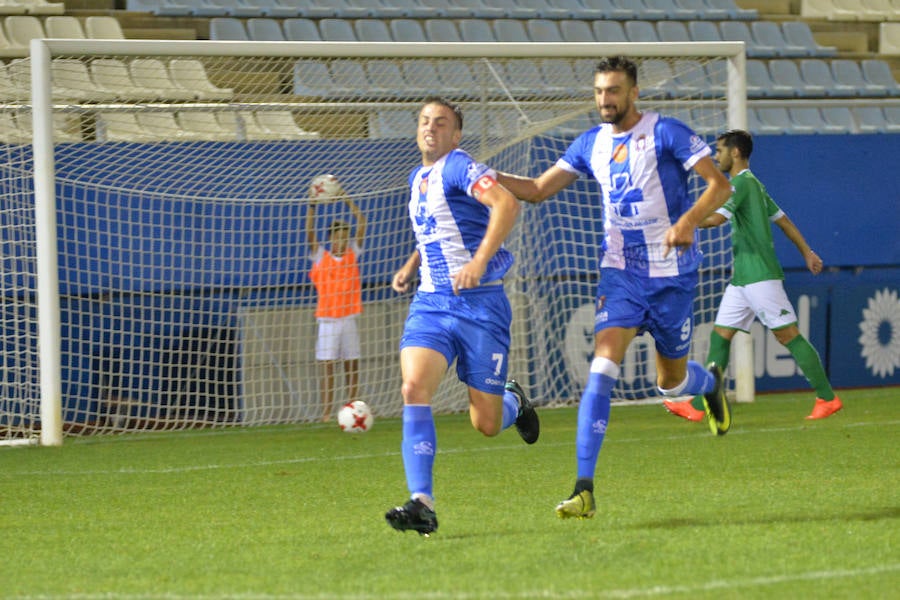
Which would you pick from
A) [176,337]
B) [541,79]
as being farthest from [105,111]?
[541,79]

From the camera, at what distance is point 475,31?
54.2 feet

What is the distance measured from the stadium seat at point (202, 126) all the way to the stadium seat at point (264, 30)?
135 inches

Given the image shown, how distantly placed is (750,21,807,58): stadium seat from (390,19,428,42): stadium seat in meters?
4.74

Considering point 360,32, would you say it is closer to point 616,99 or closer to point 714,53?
point 714,53

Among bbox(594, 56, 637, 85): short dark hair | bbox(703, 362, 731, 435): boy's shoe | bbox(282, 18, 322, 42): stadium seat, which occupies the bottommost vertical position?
bbox(703, 362, 731, 435): boy's shoe

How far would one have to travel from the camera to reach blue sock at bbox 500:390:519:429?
686cm

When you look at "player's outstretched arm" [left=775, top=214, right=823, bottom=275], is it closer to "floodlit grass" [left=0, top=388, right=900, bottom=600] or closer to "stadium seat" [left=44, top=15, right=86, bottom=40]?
"floodlit grass" [left=0, top=388, right=900, bottom=600]

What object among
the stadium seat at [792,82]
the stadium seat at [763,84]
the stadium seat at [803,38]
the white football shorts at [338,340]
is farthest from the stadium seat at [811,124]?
the white football shorts at [338,340]

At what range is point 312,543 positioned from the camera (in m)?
5.87

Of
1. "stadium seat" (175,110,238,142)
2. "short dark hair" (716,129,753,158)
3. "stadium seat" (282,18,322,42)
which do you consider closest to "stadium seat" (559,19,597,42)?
"stadium seat" (282,18,322,42)

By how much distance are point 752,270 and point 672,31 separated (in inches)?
313

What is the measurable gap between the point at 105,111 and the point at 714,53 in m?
4.96

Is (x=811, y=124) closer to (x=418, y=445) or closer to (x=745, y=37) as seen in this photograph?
(x=745, y=37)

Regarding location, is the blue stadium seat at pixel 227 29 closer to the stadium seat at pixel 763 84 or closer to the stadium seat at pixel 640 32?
the stadium seat at pixel 640 32
